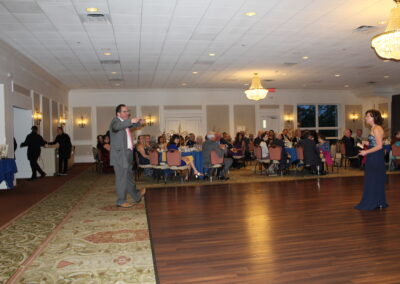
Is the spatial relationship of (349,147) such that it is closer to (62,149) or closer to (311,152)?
(311,152)

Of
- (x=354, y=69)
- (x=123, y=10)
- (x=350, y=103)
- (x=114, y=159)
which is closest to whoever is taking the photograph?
(x=114, y=159)

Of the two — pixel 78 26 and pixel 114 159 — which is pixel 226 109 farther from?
pixel 114 159

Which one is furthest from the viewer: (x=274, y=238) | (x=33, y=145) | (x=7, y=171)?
(x=33, y=145)

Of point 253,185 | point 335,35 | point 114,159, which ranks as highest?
point 335,35

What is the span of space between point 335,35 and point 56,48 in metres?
6.99

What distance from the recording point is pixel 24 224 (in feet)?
17.7

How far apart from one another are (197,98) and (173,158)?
33.0 feet

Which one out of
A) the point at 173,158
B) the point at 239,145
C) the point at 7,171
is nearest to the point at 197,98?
the point at 239,145

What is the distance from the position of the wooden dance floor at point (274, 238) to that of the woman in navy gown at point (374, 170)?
220 mm

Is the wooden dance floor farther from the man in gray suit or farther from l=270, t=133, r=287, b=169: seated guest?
l=270, t=133, r=287, b=169: seated guest

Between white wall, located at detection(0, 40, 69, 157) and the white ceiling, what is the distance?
319 mm

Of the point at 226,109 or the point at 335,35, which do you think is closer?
the point at 335,35

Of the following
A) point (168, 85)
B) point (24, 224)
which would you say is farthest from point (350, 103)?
point (24, 224)

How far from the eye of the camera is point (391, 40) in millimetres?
6176
